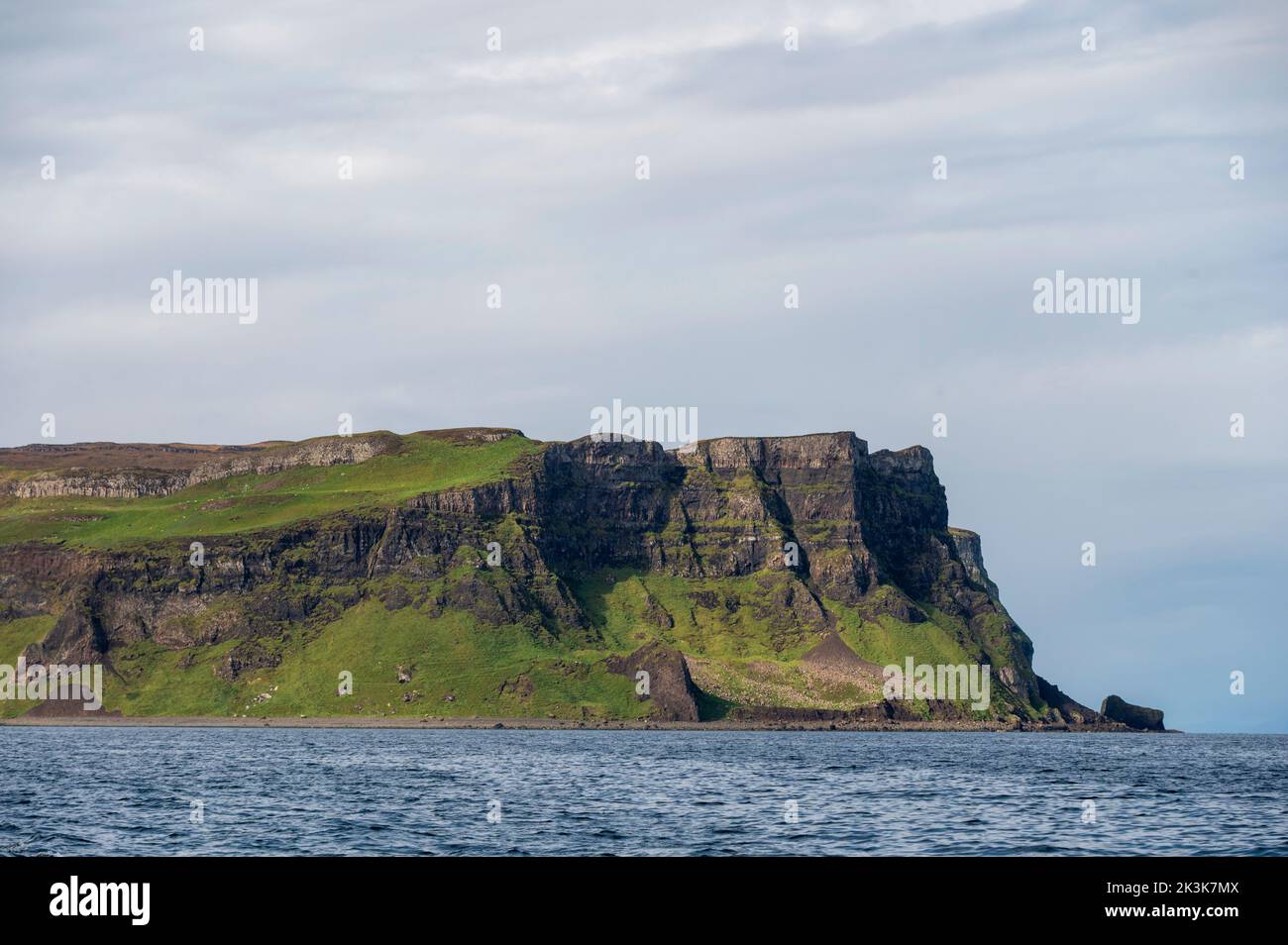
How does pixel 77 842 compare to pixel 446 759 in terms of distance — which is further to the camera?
pixel 446 759

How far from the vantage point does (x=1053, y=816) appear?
7262 cm

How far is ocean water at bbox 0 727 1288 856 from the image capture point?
58.5 meters

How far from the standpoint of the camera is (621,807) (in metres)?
78.1

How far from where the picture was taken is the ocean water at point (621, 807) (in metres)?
58.5
